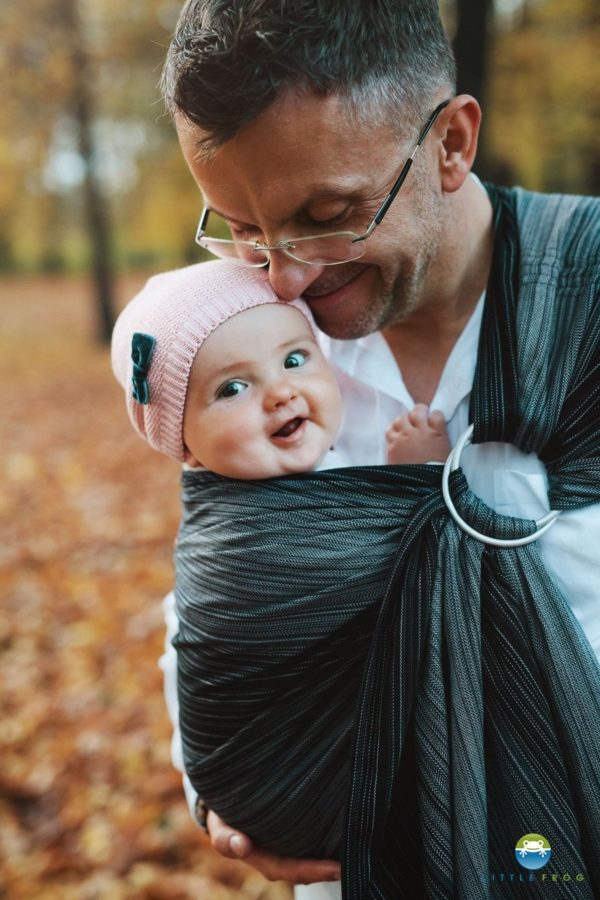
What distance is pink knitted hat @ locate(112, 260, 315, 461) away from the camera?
5.61ft

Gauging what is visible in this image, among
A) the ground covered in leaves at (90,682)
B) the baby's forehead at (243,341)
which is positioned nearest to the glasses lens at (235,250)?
the baby's forehead at (243,341)

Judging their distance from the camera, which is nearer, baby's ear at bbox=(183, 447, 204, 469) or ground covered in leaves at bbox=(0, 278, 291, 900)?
baby's ear at bbox=(183, 447, 204, 469)

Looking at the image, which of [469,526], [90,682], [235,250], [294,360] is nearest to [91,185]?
[90,682]

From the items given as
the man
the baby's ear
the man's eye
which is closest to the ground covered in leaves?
the man

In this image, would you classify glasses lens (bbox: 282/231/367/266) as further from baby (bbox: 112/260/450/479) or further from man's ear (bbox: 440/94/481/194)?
man's ear (bbox: 440/94/481/194)

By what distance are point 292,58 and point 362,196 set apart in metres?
0.29

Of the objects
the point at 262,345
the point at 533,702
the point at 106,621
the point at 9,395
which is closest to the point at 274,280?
the point at 262,345

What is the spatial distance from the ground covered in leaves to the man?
1479 mm

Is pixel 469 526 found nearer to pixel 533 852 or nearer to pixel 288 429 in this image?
pixel 288 429

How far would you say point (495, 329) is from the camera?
5.30 feet

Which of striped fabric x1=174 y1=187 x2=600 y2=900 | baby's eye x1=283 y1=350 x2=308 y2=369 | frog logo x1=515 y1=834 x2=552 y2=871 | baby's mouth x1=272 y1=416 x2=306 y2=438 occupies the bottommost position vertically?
frog logo x1=515 y1=834 x2=552 y2=871

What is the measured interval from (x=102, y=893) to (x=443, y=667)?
213cm

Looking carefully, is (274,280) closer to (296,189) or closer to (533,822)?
(296,189)

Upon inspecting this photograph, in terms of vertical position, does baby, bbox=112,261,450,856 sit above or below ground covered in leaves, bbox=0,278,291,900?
above
